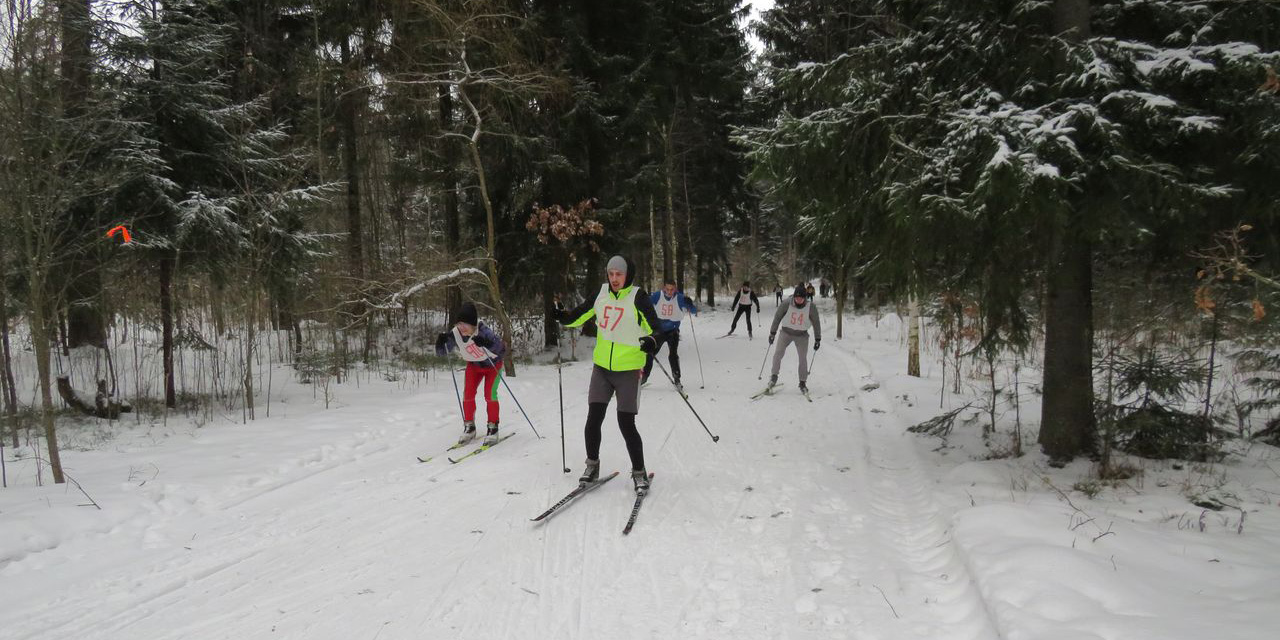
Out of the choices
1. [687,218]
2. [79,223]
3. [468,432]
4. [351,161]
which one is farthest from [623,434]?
[687,218]

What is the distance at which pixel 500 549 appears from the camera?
14.1 feet

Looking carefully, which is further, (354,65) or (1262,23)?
(354,65)

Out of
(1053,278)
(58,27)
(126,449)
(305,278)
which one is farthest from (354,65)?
(1053,278)

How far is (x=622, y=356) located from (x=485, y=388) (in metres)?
2.70

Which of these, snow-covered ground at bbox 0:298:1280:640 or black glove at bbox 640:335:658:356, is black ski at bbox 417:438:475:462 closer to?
snow-covered ground at bbox 0:298:1280:640

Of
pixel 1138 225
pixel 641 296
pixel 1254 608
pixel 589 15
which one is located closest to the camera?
pixel 1254 608

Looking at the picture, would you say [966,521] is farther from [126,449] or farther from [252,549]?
[126,449]

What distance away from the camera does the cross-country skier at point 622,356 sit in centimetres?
546

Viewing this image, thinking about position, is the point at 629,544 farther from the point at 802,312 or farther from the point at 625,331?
the point at 802,312

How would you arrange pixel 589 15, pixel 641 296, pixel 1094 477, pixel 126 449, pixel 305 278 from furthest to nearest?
pixel 589 15, pixel 305 278, pixel 126 449, pixel 641 296, pixel 1094 477

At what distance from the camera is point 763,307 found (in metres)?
35.5

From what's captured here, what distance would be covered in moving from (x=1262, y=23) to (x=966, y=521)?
4.46m

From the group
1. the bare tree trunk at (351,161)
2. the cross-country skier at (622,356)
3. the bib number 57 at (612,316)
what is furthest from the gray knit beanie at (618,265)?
the bare tree trunk at (351,161)

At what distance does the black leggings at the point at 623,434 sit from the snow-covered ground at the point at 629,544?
0.40 m
